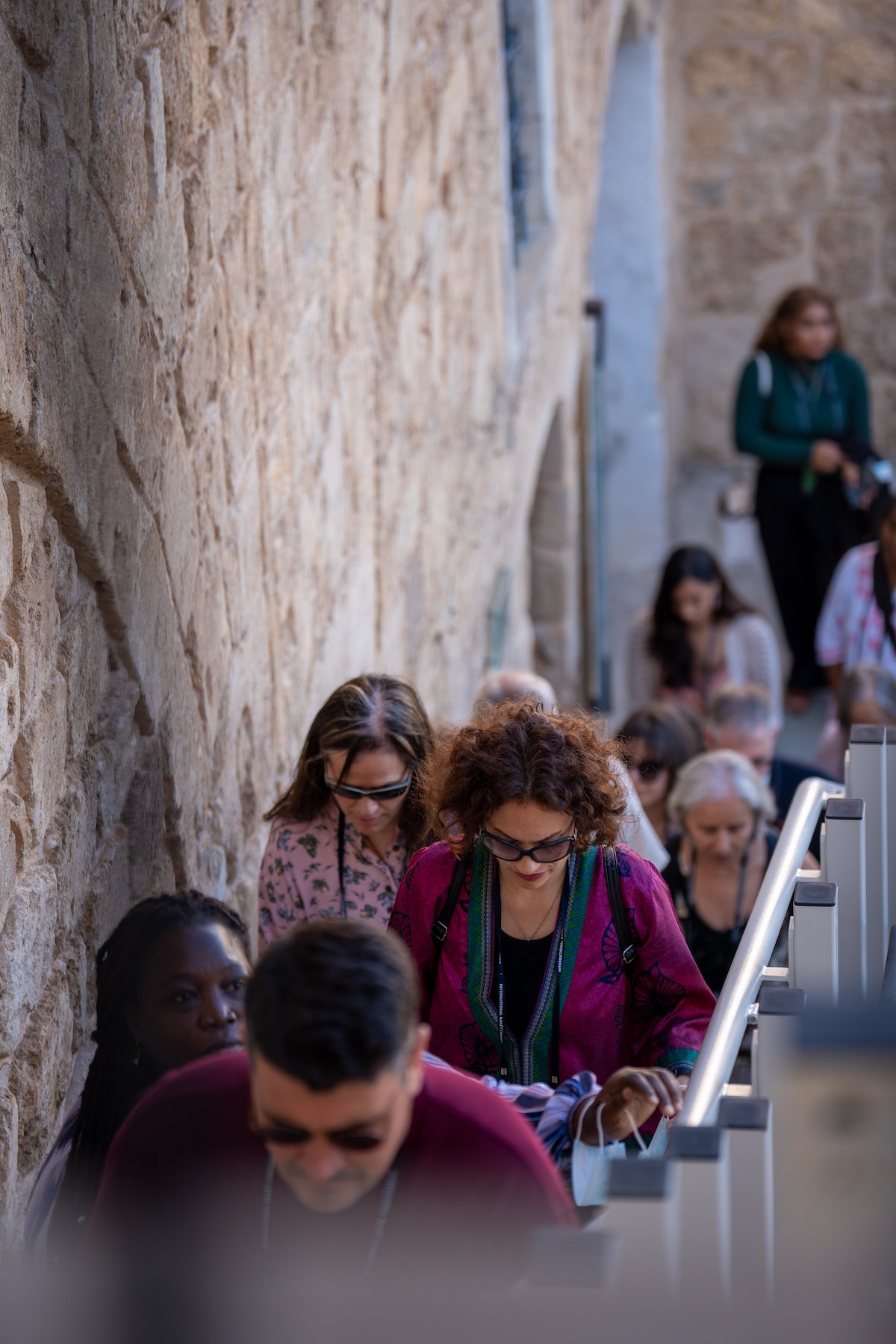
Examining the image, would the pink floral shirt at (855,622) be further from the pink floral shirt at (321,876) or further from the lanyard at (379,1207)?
the lanyard at (379,1207)

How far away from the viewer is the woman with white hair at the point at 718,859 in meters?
2.89

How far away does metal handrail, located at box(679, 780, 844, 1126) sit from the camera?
1.40 meters

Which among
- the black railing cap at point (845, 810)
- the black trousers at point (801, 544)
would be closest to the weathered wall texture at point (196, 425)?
the black railing cap at point (845, 810)

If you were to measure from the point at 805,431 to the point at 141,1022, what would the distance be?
542cm

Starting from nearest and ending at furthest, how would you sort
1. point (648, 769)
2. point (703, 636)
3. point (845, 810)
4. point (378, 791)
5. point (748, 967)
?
point (748, 967), point (845, 810), point (378, 791), point (648, 769), point (703, 636)

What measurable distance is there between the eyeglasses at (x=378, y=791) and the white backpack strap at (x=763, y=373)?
457 centimetres

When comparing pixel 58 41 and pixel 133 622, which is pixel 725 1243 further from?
pixel 58 41

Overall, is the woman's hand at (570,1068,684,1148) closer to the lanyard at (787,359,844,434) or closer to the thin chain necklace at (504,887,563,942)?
the thin chain necklace at (504,887,563,942)

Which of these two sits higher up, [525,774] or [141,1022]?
[525,774]

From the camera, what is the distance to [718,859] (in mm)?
2955

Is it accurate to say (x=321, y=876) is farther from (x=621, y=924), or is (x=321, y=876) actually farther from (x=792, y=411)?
(x=792, y=411)

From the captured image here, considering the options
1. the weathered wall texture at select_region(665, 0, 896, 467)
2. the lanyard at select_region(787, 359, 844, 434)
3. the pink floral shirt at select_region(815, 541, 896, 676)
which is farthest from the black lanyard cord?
the weathered wall texture at select_region(665, 0, 896, 467)

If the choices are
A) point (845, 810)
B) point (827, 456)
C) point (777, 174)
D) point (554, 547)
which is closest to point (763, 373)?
point (827, 456)

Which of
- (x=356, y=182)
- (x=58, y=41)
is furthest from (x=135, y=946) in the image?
(x=356, y=182)
